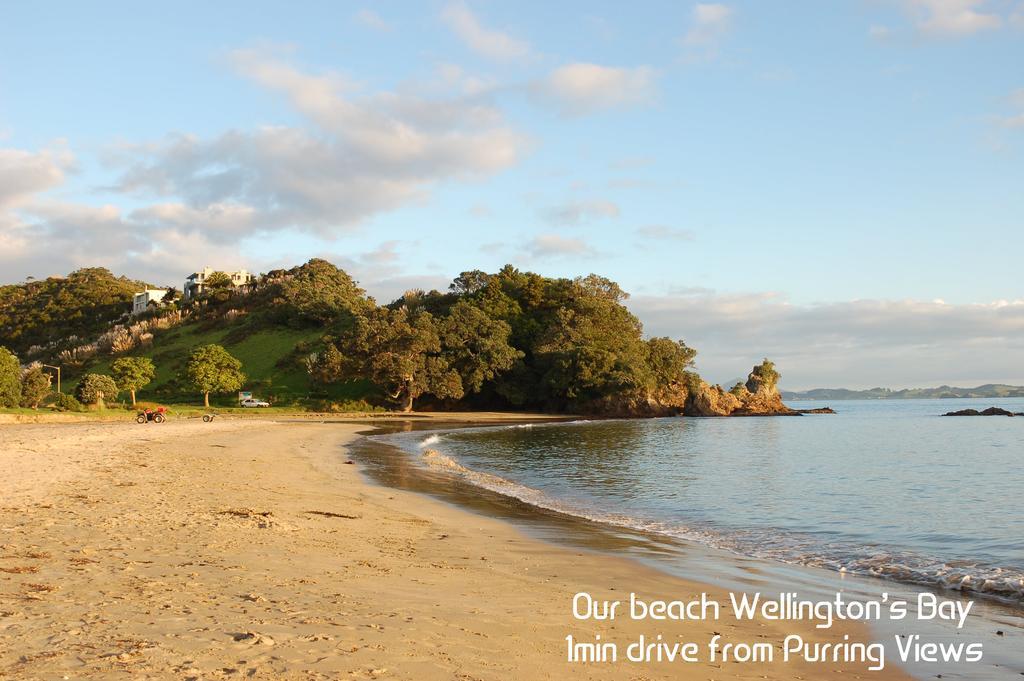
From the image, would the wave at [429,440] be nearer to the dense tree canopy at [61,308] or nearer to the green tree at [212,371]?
the green tree at [212,371]

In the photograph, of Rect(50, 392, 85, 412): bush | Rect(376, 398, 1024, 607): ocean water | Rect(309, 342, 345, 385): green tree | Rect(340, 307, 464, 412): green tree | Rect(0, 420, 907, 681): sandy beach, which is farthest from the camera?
Rect(340, 307, 464, 412): green tree

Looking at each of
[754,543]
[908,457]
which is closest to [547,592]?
[754,543]

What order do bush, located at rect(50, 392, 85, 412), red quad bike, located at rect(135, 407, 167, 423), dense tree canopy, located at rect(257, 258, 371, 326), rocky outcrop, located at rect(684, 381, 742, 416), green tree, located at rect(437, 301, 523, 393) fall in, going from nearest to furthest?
red quad bike, located at rect(135, 407, 167, 423) < bush, located at rect(50, 392, 85, 412) < green tree, located at rect(437, 301, 523, 393) < rocky outcrop, located at rect(684, 381, 742, 416) < dense tree canopy, located at rect(257, 258, 371, 326)

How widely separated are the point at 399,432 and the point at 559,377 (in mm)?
36102

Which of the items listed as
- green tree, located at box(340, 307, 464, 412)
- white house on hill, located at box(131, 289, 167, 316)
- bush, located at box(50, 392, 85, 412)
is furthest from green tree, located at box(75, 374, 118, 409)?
white house on hill, located at box(131, 289, 167, 316)

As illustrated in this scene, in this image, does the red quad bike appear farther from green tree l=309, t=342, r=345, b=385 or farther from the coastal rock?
the coastal rock

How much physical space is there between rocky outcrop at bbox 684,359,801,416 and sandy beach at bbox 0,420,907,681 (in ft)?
258

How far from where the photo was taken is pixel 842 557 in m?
12.3

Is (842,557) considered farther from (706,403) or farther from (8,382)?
(706,403)

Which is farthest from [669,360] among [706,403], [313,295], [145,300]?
[145,300]

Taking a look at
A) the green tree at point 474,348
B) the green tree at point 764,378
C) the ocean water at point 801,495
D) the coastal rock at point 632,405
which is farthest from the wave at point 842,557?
the green tree at point 764,378

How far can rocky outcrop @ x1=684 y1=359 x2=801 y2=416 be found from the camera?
8994 centimetres

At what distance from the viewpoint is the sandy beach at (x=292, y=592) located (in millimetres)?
5590

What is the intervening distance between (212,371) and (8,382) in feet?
63.4
